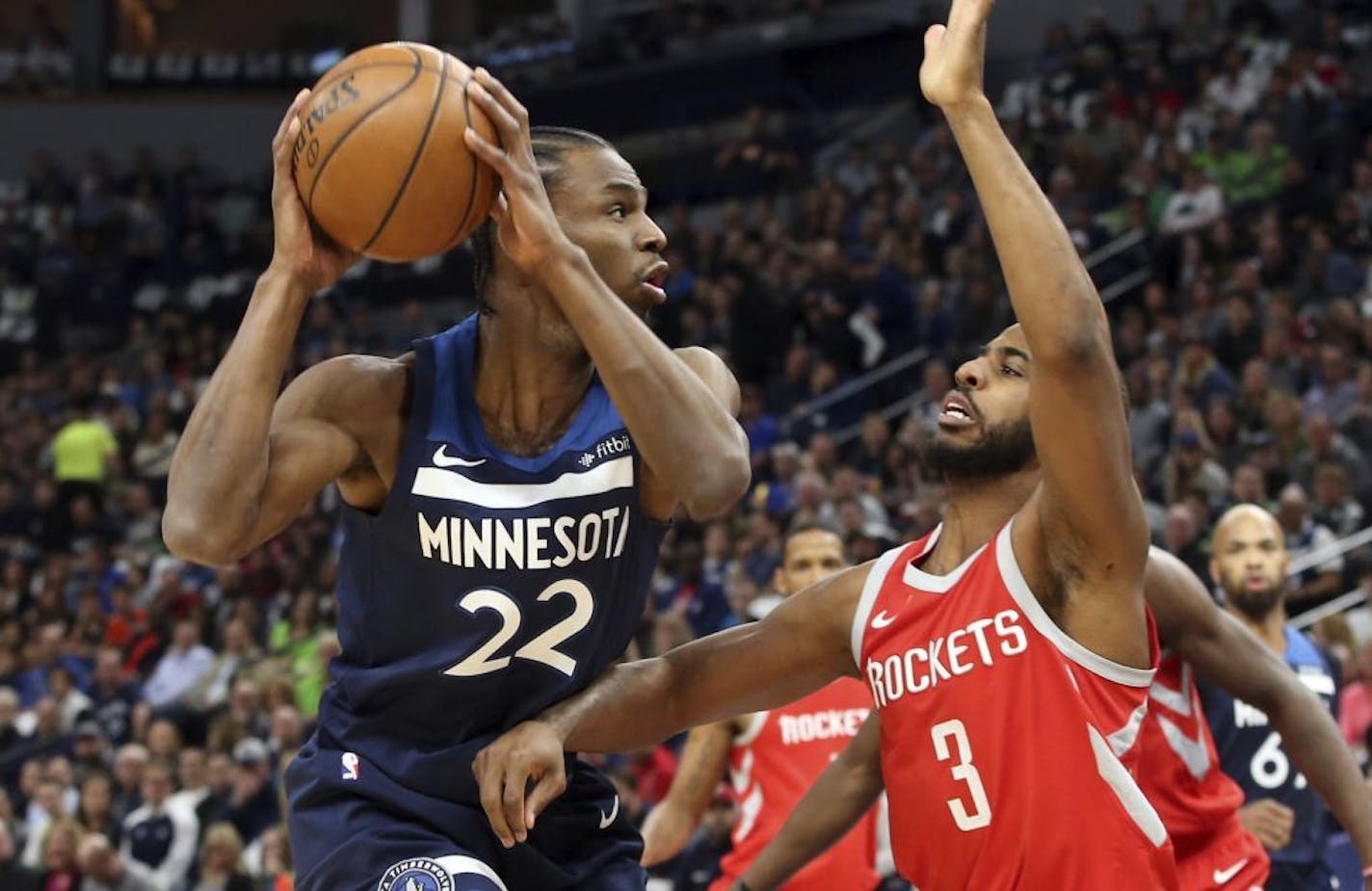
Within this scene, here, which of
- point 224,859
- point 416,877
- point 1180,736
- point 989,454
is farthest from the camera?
point 224,859

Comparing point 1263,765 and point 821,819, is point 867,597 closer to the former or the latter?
point 821,819

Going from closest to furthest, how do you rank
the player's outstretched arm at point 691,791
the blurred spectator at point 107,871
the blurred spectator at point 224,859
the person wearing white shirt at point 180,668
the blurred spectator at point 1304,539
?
the player's outstretched arm at point 691,791, the blurred spectator at point 1304,539, the blurred spectator at point 224,859, the blurred spectator at point 107,871, the person wearing white shirt at point 180,668

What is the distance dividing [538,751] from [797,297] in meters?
12.8

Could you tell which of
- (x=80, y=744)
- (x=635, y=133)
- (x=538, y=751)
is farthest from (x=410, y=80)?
(x=635, y=133)

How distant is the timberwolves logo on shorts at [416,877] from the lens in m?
3.28

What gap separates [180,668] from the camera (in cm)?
1413

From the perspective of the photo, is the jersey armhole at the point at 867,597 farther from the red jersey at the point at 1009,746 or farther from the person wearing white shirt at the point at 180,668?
the person wearing white shirt at the point at 180,668

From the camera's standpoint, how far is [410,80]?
10.7 feet

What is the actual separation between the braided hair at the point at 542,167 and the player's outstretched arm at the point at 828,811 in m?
1.36

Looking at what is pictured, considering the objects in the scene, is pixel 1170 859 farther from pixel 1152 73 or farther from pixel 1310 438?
pixel 1152 73

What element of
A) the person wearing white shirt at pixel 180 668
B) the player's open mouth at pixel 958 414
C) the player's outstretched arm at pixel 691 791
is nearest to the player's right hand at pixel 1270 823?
the player's outstretched arm at pixel 691 791

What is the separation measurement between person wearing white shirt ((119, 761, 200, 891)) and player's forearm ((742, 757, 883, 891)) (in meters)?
7.83

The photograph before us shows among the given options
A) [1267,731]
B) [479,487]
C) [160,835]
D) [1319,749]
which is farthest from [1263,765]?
[160,835]

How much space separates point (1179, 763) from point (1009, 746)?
125 centimetres
